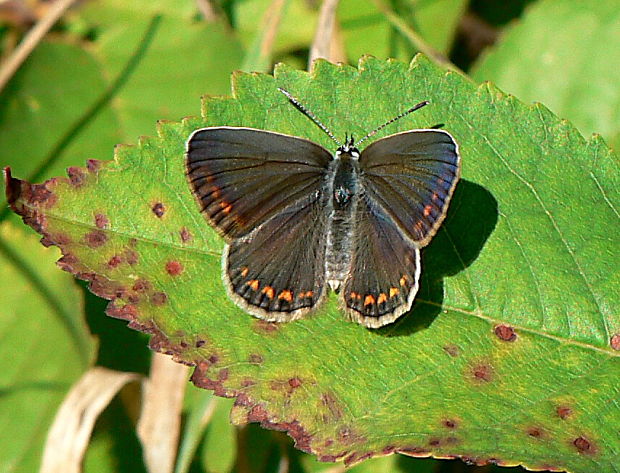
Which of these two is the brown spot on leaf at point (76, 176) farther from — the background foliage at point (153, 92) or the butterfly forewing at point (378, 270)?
the background foliage at point (153, 92)

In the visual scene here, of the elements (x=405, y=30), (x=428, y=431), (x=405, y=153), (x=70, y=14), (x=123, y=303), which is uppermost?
(x=70, y=14)

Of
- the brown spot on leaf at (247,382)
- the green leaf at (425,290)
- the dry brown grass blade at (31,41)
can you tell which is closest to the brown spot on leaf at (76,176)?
the green leaf at (425,290)

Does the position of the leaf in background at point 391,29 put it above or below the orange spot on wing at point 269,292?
above

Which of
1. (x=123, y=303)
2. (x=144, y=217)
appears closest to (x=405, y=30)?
(x=144, y=217)

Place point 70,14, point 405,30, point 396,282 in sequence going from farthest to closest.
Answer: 1. point 70,14
2. point 405,30
3. point 396,282

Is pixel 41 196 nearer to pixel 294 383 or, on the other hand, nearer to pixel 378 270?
pixel 294 383

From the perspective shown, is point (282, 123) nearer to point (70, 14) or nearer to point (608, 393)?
point (608, 393)
